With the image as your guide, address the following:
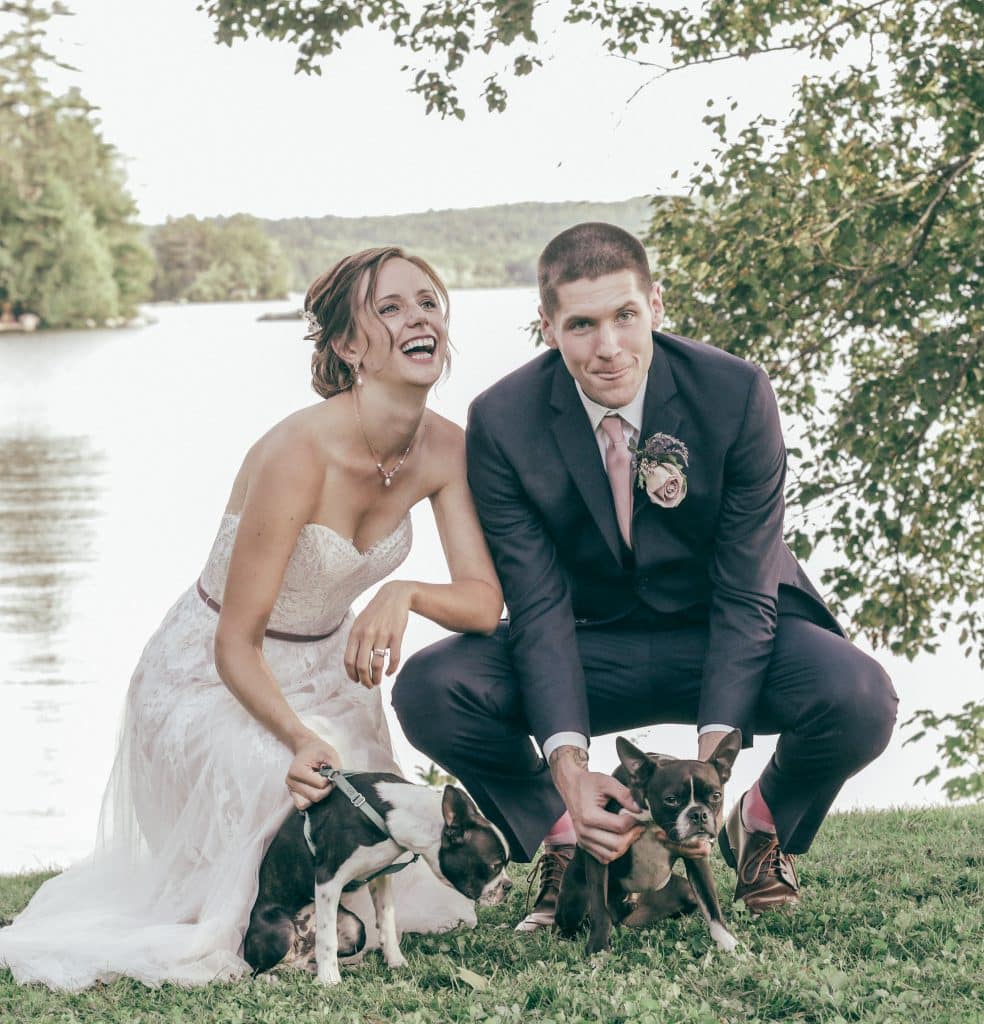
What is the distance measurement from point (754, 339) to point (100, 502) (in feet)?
85.0

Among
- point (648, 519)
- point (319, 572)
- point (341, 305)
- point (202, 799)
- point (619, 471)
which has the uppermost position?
point (341, 305)

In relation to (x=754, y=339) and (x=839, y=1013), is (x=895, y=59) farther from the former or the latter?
(x=839, y=1013)

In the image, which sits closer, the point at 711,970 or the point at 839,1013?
the point at 839,1013

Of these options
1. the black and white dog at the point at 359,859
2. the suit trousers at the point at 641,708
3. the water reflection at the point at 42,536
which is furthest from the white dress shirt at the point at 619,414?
the water reflection at the point at 42,536

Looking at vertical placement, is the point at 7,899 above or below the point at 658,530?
below

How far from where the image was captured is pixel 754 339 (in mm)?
7621

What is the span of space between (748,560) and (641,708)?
617 mm

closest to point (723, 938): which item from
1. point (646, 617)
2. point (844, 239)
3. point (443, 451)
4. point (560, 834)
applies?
point (560, 834)

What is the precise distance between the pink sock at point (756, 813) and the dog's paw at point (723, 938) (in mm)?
570

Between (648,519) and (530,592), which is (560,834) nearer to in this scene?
(530,592)

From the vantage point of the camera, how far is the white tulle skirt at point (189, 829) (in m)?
4.24

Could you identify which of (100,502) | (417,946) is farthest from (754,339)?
(100,502)

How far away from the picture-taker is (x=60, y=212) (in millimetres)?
53344

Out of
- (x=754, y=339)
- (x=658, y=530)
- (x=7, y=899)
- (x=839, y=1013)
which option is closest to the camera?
(x=839, y=1013)
